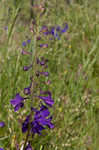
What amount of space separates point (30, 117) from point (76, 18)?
7.46 ft

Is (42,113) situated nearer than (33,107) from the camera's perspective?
No

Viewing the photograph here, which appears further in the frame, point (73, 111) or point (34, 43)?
point (73, 111)

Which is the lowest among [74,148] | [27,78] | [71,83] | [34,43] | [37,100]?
[74,148]

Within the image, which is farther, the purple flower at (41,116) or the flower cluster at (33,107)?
the purple flower at (41,116)

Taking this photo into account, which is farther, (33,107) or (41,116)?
(41,116)

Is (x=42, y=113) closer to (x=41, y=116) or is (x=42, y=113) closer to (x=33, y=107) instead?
(x=41, y=116)

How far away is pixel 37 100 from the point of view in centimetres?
127

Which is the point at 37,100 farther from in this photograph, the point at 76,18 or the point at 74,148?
the point at 76,18

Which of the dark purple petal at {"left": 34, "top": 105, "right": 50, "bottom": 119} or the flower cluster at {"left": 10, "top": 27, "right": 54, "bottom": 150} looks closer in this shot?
the flower cluster at {"left": 10, "top": 27, "right": 54, "bottom": 150}

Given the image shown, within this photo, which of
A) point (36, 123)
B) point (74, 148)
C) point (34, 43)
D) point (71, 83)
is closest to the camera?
point (34, 43)

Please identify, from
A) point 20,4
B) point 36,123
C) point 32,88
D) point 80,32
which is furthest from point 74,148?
point 80,32

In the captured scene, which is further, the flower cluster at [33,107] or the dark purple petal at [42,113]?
the dark purple petal at [42,113]

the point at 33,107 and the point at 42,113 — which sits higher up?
the point at 33,107

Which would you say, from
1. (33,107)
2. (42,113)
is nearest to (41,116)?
(42,113)
